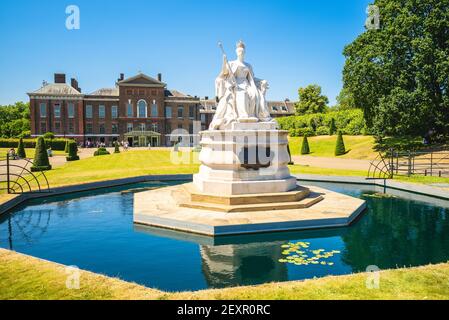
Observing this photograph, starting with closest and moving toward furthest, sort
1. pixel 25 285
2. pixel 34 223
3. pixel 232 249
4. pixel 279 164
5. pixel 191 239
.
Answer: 1. pixel 25 285
2. pixel 232 249
3. pixel 191 239
4. pixel 34 223
5. pixel 279 164

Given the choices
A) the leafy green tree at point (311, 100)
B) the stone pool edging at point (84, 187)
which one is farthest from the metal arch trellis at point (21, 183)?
the leafy green tree at point (311, 100)

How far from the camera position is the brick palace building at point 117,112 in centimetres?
6197

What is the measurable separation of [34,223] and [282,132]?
27.7 ft

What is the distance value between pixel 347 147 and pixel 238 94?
31.1 meters

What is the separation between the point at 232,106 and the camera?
37.8 ft

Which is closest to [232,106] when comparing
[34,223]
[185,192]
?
[185,192]

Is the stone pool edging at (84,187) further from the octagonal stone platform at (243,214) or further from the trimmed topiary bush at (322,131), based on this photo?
the trimmed topiary bush at (322,131)

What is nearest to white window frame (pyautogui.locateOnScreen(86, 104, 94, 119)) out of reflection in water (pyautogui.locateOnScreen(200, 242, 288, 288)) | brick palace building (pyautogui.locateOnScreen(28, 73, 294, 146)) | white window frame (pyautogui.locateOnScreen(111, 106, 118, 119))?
brick palace building (pyautogui.locateOnScreen(28, 73, 294, 146))

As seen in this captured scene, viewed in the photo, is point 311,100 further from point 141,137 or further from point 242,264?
point 242,264

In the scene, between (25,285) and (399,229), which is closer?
(25,285)

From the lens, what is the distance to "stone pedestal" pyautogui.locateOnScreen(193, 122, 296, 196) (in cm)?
1069

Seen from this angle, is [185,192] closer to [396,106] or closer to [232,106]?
[232,106]

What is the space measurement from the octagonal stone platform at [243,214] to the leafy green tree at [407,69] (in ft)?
66.6

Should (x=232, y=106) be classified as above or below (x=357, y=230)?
above
